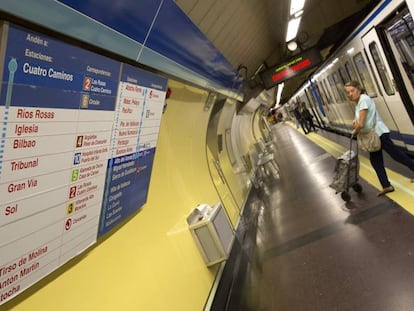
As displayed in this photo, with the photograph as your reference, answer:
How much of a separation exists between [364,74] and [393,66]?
67.7 inches

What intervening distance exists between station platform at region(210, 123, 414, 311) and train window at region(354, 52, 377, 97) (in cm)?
151

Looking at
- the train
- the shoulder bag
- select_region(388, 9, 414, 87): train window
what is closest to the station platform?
the shoulder bag

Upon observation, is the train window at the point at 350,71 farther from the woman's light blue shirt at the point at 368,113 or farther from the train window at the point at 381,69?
the woman's light blue shirt at the point at 368,113

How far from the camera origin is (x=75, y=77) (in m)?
1.50

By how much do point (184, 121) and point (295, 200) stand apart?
3.77m

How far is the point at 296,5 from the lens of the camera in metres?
5.01

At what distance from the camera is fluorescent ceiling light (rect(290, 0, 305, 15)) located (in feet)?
15.9

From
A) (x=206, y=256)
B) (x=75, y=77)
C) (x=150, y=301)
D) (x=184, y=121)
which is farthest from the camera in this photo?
(x=184, y=121)

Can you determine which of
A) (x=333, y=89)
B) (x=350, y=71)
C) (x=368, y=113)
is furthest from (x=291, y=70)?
(x=368, y=113)

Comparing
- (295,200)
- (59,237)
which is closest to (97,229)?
(59,237)

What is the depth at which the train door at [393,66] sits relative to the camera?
15.5 feet

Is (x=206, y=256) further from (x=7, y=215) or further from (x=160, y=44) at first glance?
(x=7, y=215)

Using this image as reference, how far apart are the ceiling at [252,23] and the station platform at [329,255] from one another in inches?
122

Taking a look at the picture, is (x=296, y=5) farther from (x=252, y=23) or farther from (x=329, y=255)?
(x=329, y=255)
